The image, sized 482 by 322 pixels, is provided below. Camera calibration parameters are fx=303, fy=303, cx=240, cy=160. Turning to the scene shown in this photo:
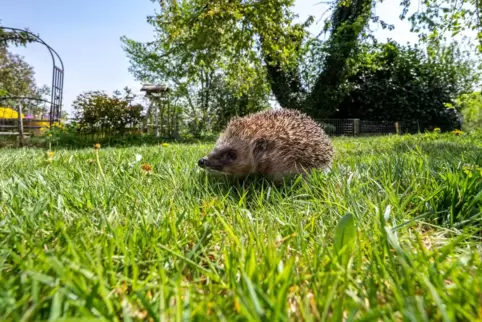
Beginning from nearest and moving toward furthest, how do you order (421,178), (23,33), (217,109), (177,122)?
1. (421,178)
2. (23,33)
3. (177,122)
4. (217,109)

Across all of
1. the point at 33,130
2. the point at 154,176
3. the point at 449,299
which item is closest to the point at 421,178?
the point at 449,299

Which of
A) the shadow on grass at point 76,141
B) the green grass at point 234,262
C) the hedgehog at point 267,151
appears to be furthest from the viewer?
the shadow on grass at point 76,141

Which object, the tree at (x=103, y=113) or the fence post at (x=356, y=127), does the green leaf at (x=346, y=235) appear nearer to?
the tree at (x=103, y=113)

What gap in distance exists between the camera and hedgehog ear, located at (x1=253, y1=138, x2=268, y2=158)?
2717 millimetres

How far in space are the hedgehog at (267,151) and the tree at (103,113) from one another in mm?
9097

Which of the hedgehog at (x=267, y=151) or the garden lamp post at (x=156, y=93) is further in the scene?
the garden lamp post at (x=156, y=93)

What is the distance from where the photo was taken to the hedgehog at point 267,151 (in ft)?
8.60

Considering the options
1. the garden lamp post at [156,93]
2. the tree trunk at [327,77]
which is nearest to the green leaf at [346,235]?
the garden lamp post at [156,93]

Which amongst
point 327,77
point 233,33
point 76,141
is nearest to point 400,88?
point 327,77

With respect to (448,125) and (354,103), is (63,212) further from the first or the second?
(448,125)

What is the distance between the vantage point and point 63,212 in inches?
51.3

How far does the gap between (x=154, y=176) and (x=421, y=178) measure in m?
1.81

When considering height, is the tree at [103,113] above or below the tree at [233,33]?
below

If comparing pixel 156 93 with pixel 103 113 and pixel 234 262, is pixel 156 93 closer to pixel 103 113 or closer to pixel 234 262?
pixel 103 113
